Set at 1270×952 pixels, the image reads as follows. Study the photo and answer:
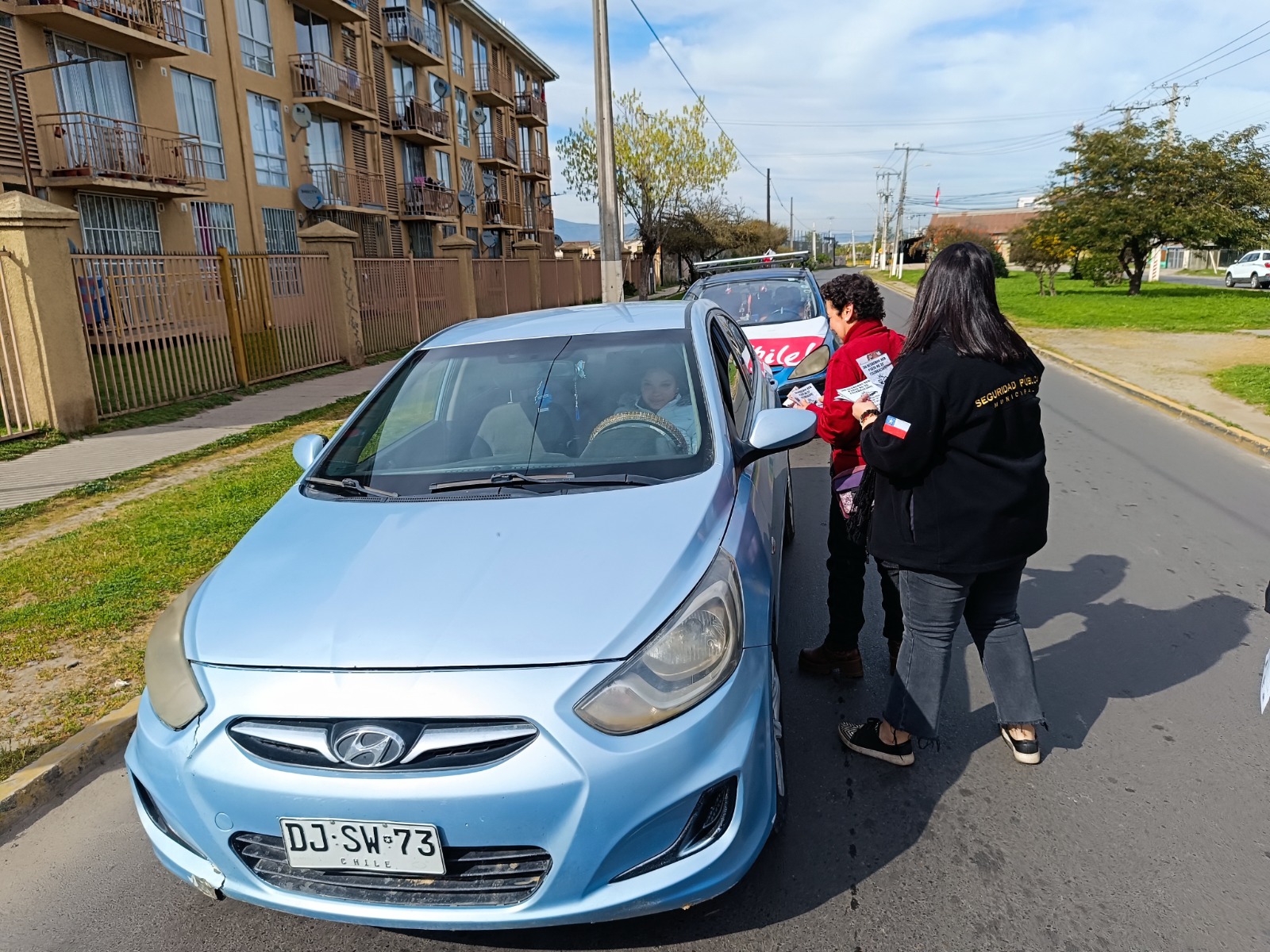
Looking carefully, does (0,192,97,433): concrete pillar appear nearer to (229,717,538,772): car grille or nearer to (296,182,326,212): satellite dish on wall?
(229,717,538,772): car grille

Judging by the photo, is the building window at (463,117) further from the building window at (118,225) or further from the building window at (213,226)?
the building window at (118,225)

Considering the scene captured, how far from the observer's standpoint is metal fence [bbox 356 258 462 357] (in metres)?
17.2

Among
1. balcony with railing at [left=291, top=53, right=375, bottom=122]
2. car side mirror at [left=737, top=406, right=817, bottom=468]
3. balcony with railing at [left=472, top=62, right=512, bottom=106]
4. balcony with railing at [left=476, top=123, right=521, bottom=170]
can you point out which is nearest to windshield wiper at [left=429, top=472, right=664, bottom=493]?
car side mirror at [left=737, top=406, right=817, bottom=468]

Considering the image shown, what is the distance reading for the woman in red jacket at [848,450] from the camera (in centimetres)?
350

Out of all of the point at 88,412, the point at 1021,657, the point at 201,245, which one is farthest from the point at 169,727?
the point at 201,245

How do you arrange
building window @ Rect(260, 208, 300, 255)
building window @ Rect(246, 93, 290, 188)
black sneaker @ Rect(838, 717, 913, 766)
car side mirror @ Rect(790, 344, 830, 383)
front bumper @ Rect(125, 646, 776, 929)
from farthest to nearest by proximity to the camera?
building window @ Rect(260, 208, 300, 255), building window @ Rect(246, 93, 290, 188), car side mirror @ Rect(790, 344, 830, 383), black sneaker @ Rect(838, 717, 913, 766), front bumper @ Rect(125, 646, 776, 929)

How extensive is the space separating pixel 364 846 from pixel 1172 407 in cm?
1097

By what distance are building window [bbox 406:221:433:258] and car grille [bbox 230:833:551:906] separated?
34.2 m

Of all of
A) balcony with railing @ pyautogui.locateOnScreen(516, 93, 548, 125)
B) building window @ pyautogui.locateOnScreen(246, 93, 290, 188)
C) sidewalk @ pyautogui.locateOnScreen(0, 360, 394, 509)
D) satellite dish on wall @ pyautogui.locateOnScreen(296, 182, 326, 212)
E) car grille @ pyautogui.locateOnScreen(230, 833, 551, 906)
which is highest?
balcony with railing @ pyautogui.locateOnScreen(516, 93, 548, 125)

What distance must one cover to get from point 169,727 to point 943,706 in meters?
2.79

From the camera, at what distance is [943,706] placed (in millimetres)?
3617

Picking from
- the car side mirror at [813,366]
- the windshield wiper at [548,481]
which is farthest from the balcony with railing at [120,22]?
the windshield wiper at [548,481]

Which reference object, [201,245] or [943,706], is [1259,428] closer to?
[943,706]

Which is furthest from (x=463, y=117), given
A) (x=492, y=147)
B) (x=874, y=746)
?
(x=874, y=746)
